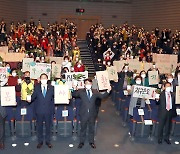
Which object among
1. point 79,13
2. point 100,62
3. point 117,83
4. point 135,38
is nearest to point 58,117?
point 117,83

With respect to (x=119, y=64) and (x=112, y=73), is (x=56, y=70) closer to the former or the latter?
(x=112, y=73)

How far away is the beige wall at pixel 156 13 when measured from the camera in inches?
945

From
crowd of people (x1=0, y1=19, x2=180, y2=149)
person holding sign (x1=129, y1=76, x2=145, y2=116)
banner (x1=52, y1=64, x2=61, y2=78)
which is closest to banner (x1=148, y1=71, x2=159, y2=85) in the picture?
crowd of people (x1=0, y1=19, x2=180, y2=149)

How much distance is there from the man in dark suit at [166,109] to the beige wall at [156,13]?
1573 cm

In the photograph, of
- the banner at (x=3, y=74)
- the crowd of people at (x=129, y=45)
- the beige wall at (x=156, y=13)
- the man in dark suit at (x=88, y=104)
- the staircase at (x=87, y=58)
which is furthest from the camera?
the beige wall at (x=156, y=13)

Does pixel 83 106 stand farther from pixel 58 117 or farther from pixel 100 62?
pixel 100 62

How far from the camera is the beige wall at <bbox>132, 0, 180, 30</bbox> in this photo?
24.0m

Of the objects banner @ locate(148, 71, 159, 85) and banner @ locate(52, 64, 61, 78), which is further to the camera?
banner @ locate(52, 64, 61, 78)

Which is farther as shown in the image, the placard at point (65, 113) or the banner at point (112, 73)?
the banner at point (112, 73)

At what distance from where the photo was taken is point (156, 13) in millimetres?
26094

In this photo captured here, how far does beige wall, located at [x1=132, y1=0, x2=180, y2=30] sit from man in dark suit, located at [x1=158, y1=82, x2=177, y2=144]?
15729mm

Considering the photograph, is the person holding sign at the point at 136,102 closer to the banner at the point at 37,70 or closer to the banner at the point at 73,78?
the banner at the point at 73,78

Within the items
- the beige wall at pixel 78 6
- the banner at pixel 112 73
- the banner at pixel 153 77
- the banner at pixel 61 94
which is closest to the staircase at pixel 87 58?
the banner at pixel 112 73

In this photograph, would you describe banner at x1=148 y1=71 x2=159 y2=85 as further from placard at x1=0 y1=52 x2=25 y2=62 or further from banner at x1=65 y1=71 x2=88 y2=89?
placard at x1=0 y1=52 x2=25 y2=62
